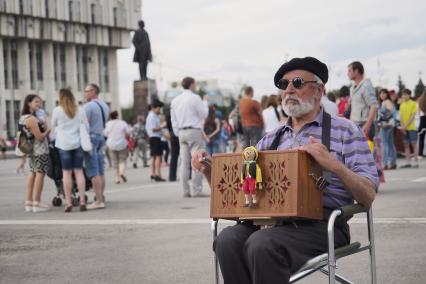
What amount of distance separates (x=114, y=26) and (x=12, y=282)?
89331 mm

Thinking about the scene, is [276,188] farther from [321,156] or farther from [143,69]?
[143,69]

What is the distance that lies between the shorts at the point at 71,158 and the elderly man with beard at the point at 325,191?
25.3 feet

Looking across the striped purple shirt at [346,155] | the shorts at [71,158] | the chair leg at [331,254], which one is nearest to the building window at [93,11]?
the shorts at [71,158]

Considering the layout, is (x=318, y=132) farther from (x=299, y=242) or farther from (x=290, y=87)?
(x=299, y=242)

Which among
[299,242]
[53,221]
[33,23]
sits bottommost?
[53,221]

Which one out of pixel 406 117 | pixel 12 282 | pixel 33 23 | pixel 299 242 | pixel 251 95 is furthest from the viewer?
pixel 33 23

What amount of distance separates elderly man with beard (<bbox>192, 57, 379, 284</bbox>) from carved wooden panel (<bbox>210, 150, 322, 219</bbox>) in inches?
3.4

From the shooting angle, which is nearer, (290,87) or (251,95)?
(290,87)

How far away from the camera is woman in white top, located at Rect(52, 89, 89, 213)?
1249 centimetres

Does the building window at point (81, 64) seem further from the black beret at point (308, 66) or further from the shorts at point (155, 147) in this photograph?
the black beret at point (308, 66)

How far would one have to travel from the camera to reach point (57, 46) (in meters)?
92.2

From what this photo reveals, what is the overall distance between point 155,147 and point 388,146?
5.20 metres

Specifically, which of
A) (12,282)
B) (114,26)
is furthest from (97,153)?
(114,26)

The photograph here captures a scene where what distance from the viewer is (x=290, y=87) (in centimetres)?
493
